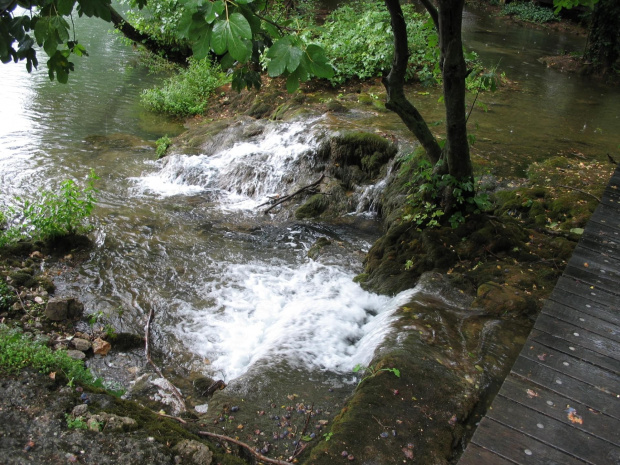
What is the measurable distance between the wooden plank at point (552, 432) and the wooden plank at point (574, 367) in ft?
1.49

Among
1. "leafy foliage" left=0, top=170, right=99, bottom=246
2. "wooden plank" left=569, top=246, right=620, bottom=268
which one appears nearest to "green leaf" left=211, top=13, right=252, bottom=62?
"wooden plank" left=569, top=246, right=620, bottom=268

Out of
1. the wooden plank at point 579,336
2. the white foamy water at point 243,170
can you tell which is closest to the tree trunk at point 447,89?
the wooden plank at point 579,336

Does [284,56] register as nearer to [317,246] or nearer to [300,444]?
[300,444]

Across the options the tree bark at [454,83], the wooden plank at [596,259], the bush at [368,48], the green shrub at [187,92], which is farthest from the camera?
the green shrub at [187,92]

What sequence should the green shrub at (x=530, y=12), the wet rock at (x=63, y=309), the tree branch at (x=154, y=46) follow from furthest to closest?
the green shrub at (x=530, y=12) < the tree branch at (x=154, y=46) < the wet rock at (x=63, y=309)

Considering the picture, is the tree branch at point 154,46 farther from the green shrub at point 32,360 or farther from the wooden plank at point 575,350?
the wooden plank at point 575,350

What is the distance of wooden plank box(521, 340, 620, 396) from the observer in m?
3.07

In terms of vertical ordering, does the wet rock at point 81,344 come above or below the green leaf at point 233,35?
below

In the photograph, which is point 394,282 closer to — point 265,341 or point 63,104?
point 265,341

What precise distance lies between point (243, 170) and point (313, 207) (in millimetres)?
2261

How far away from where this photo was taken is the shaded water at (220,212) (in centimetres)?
581

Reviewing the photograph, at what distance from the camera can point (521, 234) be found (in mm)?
Result: 6266

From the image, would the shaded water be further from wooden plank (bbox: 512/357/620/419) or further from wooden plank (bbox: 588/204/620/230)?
wooden plank (bbox: 588/204/620/230)

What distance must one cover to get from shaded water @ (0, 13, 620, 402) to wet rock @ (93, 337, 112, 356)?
51cm
